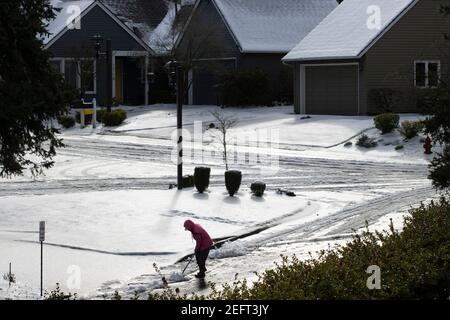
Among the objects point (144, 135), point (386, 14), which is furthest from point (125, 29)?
point (386, 14)

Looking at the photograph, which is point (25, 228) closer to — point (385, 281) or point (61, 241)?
point (61, 241)

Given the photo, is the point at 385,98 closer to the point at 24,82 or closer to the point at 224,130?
the point at 224,130

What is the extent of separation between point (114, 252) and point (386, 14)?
29.5m

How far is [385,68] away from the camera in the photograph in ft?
138

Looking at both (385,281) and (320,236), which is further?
(320,236)

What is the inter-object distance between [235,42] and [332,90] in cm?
982

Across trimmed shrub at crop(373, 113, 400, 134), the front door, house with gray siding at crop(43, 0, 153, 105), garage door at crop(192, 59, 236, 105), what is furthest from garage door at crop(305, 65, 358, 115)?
the front door

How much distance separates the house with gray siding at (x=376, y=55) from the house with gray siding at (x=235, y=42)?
24.3ft

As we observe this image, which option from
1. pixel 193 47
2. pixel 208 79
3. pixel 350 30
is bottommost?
pixel 208 79

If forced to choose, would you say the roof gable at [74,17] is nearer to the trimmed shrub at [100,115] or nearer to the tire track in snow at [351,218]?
the trimmed shrub at [100,115]

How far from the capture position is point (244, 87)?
49125 mm

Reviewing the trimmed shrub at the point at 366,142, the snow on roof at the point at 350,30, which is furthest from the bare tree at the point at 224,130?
the snow on roof at the point at 350,30

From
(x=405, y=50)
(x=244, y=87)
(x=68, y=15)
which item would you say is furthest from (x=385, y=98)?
(x=68, y=15)

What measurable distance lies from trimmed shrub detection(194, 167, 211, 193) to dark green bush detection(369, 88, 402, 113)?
19695 millimetres
